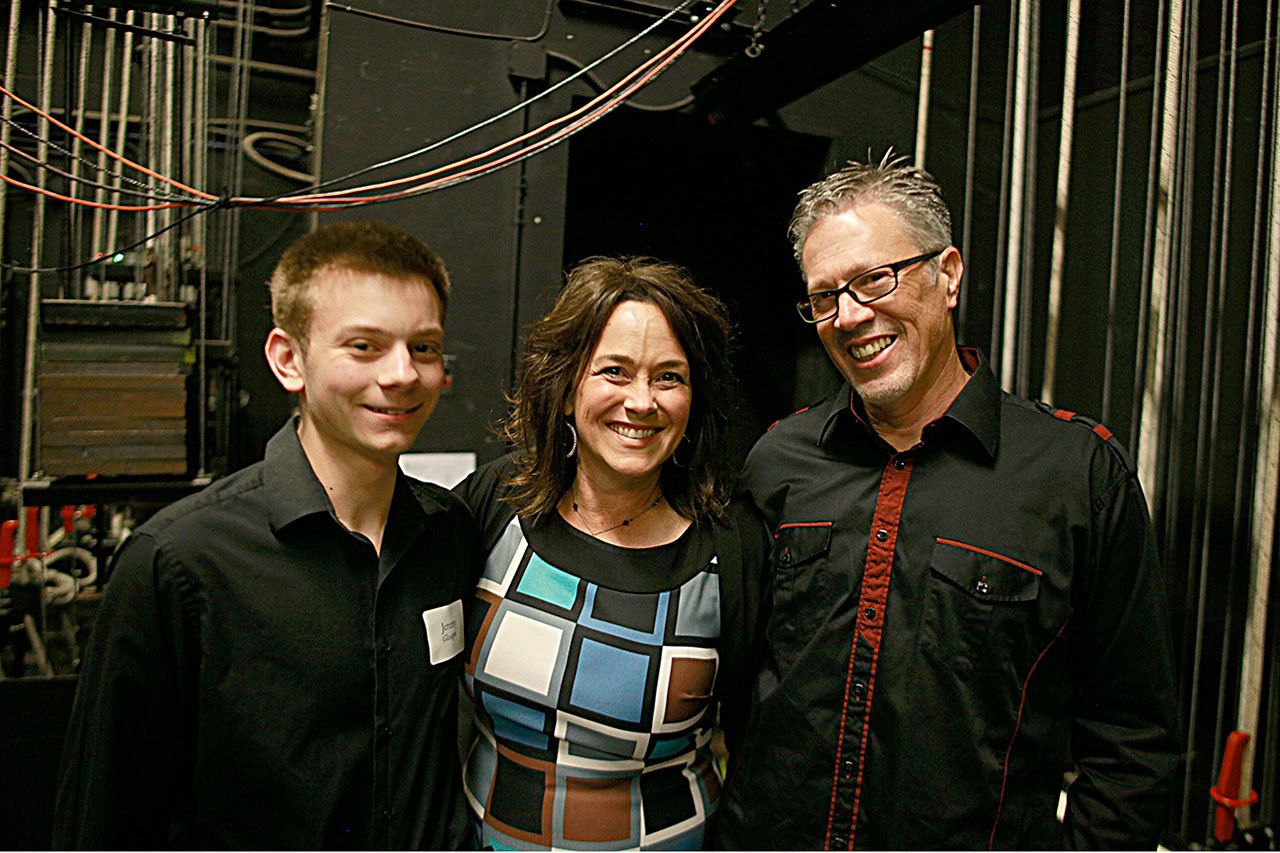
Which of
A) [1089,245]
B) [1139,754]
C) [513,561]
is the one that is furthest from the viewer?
[1089,245]

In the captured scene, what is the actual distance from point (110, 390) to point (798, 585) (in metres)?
1.22

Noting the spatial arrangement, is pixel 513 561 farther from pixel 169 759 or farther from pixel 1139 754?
pixel 1139 754

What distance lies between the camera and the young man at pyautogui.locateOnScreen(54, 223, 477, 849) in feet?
2.70

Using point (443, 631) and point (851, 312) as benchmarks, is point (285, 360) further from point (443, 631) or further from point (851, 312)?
point (851, 312)

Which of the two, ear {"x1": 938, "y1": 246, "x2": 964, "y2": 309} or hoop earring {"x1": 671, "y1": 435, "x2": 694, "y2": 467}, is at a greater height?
ear {"x1": 938, "y1": 246, "x2": 964, "y2": 309}

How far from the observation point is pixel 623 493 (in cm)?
118

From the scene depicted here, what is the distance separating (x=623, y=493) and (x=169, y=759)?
673 millimetres

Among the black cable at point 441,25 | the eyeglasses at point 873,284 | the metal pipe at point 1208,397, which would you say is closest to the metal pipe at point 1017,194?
the metal pipe at point 1208,397

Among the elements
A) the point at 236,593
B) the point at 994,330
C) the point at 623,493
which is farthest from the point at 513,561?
the point at 994,330

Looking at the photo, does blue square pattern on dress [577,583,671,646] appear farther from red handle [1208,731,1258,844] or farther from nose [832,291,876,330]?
red handle [1208,731,1258,844]

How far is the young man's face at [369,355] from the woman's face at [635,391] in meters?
0.29

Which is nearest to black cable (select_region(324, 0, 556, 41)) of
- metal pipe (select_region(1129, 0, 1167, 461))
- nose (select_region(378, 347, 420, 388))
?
nose (select_region(378, 347, 420, 388))

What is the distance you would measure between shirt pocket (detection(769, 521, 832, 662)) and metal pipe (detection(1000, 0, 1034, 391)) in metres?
0.76

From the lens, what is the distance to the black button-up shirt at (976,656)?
1.00 metres
